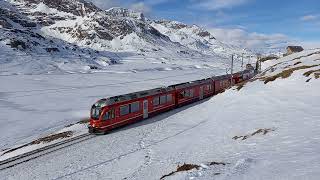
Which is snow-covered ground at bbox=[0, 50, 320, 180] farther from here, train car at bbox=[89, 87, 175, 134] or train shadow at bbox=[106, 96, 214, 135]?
train car at bbox=[89, 87, 175, 134]

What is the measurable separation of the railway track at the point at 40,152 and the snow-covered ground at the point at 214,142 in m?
1.00

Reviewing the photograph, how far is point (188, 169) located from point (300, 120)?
12.1 metres

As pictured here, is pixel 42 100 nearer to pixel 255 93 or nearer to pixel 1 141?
pixel 1 141

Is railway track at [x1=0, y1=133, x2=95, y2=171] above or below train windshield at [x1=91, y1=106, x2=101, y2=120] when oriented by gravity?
below

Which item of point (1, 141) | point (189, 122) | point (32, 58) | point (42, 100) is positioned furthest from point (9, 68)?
point (189, 122)

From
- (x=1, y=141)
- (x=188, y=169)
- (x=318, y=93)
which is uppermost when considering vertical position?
(x=318, y=93)

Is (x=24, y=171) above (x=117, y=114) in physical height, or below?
Answer: below

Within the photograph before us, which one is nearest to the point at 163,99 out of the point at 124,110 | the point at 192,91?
the point at 124,110

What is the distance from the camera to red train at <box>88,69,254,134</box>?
35719 mm

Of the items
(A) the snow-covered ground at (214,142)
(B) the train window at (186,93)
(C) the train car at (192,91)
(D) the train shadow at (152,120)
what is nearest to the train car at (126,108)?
(D) the train shadow at (152,120)

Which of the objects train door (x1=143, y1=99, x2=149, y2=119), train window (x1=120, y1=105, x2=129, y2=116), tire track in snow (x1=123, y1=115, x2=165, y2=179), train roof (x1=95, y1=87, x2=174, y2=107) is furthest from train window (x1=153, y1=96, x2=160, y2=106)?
train window (x1=120, y1=105, x2=129, y2=116)

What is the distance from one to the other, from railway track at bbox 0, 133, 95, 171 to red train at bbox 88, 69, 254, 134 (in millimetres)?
1812

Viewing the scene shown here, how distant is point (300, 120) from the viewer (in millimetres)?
27391

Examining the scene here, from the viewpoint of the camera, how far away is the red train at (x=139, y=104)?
3572 cm
